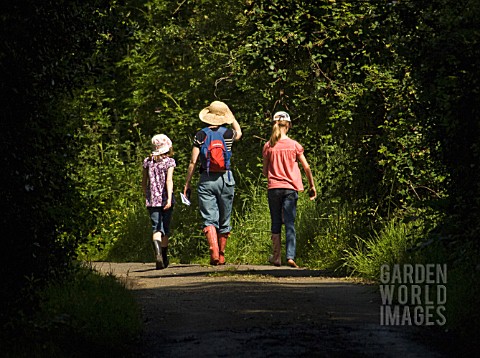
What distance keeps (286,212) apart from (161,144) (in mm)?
2020

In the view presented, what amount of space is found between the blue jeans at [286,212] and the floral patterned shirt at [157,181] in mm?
1487

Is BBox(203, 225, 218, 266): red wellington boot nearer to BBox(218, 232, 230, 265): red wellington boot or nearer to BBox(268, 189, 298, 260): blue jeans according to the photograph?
BBox(218, 232, 230, 265): red wellington boot

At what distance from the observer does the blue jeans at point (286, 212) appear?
47.5 feet

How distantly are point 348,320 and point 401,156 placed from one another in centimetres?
458

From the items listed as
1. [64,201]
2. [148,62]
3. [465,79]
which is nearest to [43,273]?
[64,201]

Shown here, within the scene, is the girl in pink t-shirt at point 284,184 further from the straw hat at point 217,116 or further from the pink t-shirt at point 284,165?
the straw hat at point 217,116

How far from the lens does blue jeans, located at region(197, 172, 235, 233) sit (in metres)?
14.9

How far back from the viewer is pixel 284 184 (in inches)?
571

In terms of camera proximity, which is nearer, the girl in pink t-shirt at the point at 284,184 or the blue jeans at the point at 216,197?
the girl in pink t-shirt at the point at 284,184

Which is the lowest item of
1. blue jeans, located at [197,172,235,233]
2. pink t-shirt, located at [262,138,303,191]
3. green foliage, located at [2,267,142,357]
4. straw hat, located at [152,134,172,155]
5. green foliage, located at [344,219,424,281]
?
green foliage, located at [2,267,142,357]

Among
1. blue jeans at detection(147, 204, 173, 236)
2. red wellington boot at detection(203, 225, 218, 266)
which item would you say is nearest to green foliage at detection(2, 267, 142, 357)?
red wellington boot at detection(203, 225, 218, 266)

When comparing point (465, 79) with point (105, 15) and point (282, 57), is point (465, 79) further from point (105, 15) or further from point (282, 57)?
point (282, 57)

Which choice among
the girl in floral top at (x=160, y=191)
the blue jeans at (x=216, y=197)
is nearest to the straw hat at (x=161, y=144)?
the girl in floral top at (x=160, y=191)

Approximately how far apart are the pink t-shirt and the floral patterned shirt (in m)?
1.43
